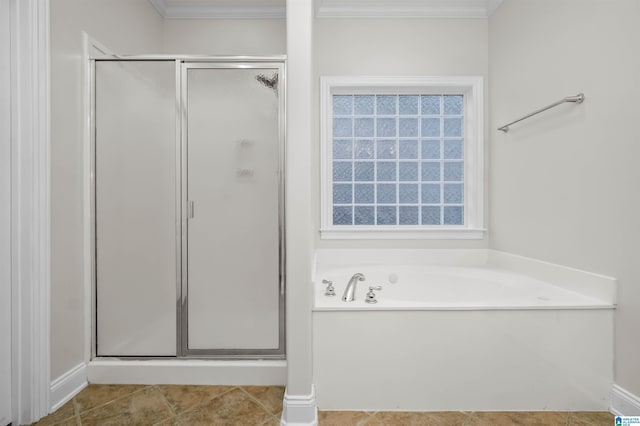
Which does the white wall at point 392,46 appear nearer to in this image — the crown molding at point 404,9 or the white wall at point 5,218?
the crown molding at point 404,9

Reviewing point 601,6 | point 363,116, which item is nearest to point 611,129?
point 601,6

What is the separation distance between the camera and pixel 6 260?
1.44 m

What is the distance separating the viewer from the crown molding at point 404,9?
8.15 feet

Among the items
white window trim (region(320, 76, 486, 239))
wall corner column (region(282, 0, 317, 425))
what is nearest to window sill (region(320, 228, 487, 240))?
white window trim (region(320, 76, 486, 239))

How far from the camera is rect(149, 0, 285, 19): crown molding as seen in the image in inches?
102

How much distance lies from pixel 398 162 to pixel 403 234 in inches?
24.5

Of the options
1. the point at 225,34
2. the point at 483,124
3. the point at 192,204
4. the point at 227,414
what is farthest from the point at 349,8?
the point at 227,414

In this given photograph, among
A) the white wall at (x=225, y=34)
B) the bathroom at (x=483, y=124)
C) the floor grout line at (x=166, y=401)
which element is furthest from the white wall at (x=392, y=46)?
the floor grout line at (x=166, y=401)

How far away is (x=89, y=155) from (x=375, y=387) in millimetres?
2010

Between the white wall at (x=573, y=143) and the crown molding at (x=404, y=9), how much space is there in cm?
16

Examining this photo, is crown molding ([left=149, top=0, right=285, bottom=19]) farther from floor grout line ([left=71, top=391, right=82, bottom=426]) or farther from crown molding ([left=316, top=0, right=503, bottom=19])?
floor grout line ([left=71, top=391, right=82, bottom=426])

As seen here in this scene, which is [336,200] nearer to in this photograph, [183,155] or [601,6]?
[183,155]

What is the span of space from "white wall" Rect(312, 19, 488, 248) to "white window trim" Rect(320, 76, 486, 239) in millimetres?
63

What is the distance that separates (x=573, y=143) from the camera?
1.77 metres
